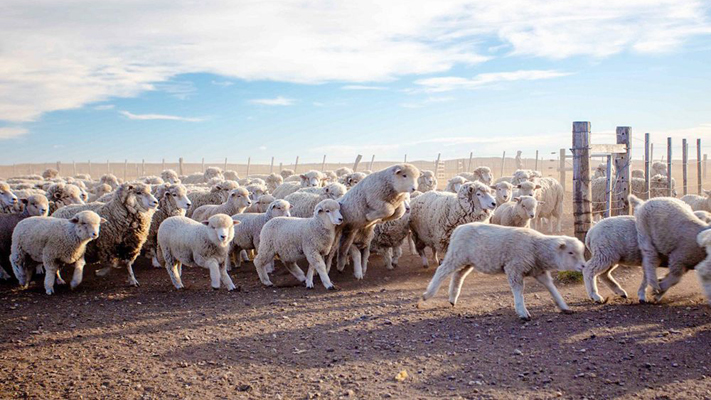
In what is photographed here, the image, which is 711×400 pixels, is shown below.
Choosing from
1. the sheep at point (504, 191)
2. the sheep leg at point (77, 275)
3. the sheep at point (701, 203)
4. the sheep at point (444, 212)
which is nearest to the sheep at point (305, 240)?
the sheep at point (444, 212)

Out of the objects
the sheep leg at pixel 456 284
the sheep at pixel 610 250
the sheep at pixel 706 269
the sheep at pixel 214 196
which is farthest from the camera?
the sheep at pixel 214 196

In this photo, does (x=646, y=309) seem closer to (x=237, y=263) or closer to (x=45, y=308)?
(x=237, y=263)

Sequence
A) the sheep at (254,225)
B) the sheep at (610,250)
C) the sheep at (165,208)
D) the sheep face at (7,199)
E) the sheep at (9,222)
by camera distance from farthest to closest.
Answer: the sheep face at (7,199)
the sheep at (165,208)
the sheep at (254,225)
the sheep at (9,222)
the sheep at (610,250)

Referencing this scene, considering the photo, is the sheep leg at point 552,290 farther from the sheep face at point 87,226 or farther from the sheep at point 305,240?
the sheep face at point 87,226

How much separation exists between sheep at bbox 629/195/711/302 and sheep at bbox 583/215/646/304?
0.16m

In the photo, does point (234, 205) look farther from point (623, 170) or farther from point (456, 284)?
point (623, 170)

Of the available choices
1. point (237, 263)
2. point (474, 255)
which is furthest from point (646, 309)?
point (237, 263)

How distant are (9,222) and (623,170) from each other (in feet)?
39.4

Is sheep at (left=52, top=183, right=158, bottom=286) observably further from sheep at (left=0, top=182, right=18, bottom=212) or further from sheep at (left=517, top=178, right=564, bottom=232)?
sheep at (left=517, top=178, right=564, bottom=232)

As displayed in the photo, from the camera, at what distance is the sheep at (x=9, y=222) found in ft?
32.7

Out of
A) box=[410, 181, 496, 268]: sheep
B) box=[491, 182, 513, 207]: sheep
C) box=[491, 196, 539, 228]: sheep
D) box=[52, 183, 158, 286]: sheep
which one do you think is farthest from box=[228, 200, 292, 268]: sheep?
box=[491, 182, 513, 207]: sheep

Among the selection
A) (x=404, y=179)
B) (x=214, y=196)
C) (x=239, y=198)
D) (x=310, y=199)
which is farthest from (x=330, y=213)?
(x=214, y=196)

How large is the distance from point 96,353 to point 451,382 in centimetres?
391

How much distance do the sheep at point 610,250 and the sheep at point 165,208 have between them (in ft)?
24.1
